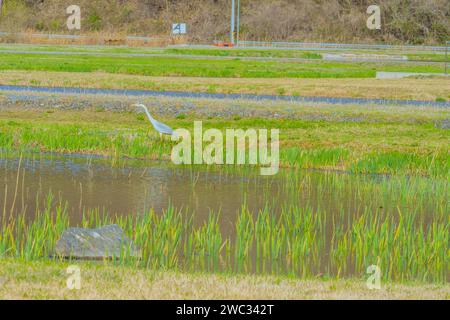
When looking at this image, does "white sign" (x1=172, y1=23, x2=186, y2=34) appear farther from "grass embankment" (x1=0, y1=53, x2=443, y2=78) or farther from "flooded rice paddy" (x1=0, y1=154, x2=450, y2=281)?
"flooded rice paddy" (x1=0, y1=154, x2=450, y2=281)

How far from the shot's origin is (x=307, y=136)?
970 inches

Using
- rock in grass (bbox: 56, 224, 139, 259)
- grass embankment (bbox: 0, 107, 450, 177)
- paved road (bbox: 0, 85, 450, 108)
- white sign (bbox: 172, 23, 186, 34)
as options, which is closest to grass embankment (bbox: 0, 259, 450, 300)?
rock in grass (bbox: 56, 224, 139, 259)

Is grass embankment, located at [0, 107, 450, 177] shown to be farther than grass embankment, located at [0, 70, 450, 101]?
No

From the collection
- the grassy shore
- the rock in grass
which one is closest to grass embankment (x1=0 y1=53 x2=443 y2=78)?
the grassy shore

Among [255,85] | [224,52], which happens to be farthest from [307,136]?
[224,52]

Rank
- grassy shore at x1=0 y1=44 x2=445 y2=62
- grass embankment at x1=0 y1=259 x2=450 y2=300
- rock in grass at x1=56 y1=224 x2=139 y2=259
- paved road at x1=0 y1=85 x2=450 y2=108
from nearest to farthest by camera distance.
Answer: grass embankment at x1=0 y1=259 x2=450 y2=300, rock in grass at x1=56 y1=224 x2=139 y2=259, paved road at x1=0 y1=85 x2=450 y2=108, grassy shore at x1=0 y1=44 x2=445 y2=62

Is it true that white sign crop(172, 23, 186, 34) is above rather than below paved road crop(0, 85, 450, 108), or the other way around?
above

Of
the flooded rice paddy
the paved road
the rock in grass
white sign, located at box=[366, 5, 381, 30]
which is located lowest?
the paved road

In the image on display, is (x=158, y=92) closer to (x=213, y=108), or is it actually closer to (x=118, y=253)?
(x=213, y=108)

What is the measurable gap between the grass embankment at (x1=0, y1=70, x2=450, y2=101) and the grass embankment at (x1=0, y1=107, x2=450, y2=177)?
6475mm

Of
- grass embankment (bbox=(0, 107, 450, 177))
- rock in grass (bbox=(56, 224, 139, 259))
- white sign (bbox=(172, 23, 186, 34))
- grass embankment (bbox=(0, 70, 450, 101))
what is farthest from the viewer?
white sign (bbox=(172, 23, 186, 34))

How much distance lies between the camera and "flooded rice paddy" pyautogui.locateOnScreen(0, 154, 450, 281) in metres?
11.9

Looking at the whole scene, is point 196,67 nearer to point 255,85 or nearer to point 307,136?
point 255,85

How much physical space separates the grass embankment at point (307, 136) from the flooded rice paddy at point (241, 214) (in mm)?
1015
